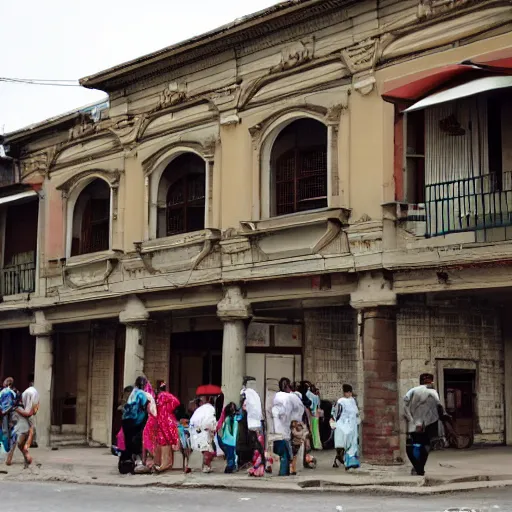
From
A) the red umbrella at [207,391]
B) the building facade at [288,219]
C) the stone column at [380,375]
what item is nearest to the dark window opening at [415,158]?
the building facade at [288,219]

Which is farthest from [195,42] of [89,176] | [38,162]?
[38,162]

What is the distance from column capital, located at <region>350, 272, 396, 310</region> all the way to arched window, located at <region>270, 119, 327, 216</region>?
6.26ft

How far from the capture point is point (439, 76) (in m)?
14.6

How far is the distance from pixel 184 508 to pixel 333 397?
7735 mm

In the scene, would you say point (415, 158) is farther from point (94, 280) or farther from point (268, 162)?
point (94, 280)

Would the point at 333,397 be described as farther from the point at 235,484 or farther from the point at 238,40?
the point at 238,40

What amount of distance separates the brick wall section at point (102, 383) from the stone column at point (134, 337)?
2.87 m

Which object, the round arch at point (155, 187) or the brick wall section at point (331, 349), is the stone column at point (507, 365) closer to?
the brick wall section at point (331, 349)

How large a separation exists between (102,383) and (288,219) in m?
8.00

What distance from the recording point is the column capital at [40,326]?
2242cm

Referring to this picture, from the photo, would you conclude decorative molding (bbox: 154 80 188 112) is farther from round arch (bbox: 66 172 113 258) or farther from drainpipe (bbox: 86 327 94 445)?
drainpipe (bbox: 86 327 94 445)

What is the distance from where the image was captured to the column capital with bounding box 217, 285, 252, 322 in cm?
1786

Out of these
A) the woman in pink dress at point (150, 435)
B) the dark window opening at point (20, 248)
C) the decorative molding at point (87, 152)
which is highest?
the decorative molding at point (87, 152)

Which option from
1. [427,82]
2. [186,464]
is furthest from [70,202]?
[427,82]
